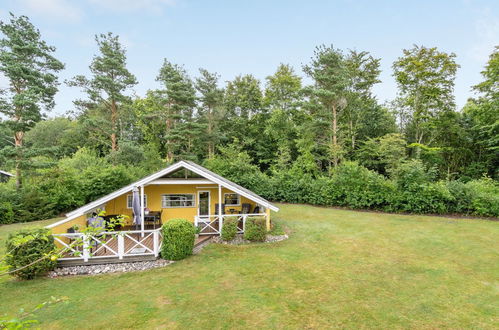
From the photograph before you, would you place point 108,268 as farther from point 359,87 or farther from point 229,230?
point 359,87

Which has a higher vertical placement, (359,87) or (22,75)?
(359,87)

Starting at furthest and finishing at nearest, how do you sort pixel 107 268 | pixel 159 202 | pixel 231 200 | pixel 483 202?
pixel 483 202
pixel 231 200
pixel 159 202
pixel 107 268

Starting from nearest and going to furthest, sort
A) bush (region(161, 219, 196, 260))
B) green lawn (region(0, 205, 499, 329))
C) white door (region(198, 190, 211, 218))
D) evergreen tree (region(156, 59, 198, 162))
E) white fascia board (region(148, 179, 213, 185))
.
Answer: green lawn (region(0, 205, 499, 329)) → bush (region(161, 219, 196, 260)) → white fascia board (region(148, 179, 213, 185)) → white door (region(198, 190, 211, 218)) → evergreen tree (region(156, 59, 198, 162))

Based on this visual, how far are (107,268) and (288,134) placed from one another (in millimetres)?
24371

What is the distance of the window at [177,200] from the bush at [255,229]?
152 inches

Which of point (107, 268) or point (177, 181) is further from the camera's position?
point (177, 181)

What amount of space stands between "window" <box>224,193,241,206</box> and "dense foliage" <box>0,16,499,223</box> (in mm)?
8341

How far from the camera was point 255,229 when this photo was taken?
34.0 feet

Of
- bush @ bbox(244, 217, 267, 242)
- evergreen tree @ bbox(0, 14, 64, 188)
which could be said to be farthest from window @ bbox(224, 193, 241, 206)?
evergreen tree @ bbox(0, 14, 64, 188)

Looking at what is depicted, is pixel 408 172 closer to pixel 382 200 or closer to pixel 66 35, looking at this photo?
pixel 382 200

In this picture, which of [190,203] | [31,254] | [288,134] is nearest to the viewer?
[31,254]

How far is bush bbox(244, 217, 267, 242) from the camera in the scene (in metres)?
10.3

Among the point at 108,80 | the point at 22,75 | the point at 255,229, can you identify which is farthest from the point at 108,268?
the point at 108,80

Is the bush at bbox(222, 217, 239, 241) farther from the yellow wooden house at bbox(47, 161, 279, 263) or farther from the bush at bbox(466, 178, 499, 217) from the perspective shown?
the bush at bbox(466, 178, 499, 217)
